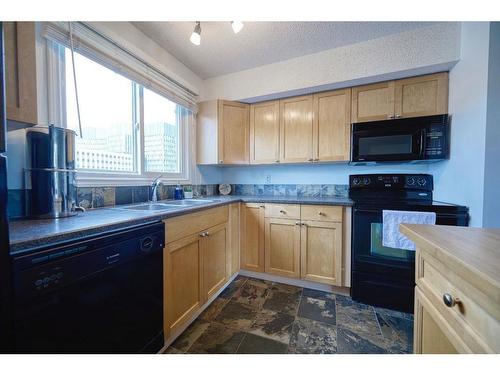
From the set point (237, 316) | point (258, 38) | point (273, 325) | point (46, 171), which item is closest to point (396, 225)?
point (273, 325)

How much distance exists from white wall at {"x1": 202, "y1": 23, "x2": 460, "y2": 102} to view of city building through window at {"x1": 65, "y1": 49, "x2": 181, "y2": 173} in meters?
0.89

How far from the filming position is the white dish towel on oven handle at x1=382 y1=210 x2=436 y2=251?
5.12 ft

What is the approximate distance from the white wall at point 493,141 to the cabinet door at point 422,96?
0.49 meters

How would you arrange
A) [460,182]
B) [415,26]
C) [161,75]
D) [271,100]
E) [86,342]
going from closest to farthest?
[86,342] → [460,182] → [415,26] → [161,75] → [271,100]

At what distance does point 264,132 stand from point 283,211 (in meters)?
1.01

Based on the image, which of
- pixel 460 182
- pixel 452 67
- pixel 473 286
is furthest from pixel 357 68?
pixel 473 286

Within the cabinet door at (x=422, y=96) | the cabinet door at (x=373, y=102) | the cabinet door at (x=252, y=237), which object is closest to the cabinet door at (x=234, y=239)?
the cabinet door at (x=252, y=237)

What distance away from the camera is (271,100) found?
240 centimetres

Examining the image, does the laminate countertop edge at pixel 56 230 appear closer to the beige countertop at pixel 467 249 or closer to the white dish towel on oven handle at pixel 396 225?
the beige countertop at pixel 467 249

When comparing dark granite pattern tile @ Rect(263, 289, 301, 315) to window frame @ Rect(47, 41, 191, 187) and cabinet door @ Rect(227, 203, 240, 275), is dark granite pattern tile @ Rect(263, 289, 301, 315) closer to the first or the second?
cabinet door @ Rect(227, 203, 240, 275)

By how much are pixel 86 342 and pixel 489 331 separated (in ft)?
4.13

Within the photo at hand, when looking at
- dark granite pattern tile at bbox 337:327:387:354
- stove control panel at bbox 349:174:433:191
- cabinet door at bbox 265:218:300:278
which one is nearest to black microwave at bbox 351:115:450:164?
stove control panel at bbox 349:174:433:191

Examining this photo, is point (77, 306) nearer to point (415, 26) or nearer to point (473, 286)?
point (473, 286)

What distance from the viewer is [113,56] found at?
4.71 ft
